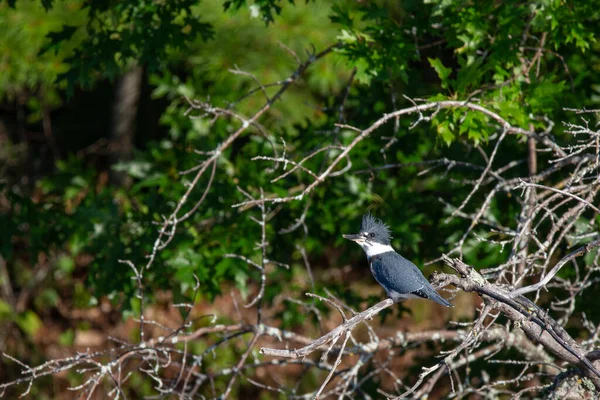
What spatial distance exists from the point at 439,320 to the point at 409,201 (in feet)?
12.0

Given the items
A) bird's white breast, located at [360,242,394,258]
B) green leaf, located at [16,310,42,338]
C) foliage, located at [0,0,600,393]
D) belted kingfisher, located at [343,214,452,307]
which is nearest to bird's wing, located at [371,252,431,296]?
belted kingfisher, located at [343,214,452,307]

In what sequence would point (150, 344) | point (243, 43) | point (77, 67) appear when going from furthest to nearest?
point (243, 43) → point (77, 67) → point (150, 344)

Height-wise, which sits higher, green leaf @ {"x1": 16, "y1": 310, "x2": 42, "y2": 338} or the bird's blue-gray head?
the bird's blue-gray head

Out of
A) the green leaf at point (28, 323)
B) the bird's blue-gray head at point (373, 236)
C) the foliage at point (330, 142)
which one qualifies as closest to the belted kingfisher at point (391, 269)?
the bird's blue-gray head at point (373, 236)

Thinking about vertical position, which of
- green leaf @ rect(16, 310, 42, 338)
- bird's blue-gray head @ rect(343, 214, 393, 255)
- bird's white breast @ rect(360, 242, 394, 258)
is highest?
bird's blue-gray head @ rect(343, 214, 393, 255)

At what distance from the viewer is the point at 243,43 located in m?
5.86

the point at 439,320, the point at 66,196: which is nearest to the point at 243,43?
the point at 66,196

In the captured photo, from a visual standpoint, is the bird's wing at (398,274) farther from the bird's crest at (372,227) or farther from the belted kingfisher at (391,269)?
the bird's crest at (372,227)

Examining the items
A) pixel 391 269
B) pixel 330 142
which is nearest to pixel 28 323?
pixel 330 142

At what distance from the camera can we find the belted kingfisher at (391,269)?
2.85 metres

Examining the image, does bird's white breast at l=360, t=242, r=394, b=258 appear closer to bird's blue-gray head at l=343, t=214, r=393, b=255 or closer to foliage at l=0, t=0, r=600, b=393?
bird's blue-gray head at l=343, t=214, r=393, b=255

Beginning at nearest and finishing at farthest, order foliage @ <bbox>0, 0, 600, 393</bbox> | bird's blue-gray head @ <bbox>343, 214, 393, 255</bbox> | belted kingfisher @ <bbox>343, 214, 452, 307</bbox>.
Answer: belted kingfisher @ <bbox>343, 214, 452, 307</bbox> < bird's blue-gray head @ <bbox>343, 214, 393, 255</bbox> < foliage @ <bbox>0, 0, 600, 393</bbox>

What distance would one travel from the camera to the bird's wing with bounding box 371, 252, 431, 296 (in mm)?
2867

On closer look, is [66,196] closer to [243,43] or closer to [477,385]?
[243,43]
